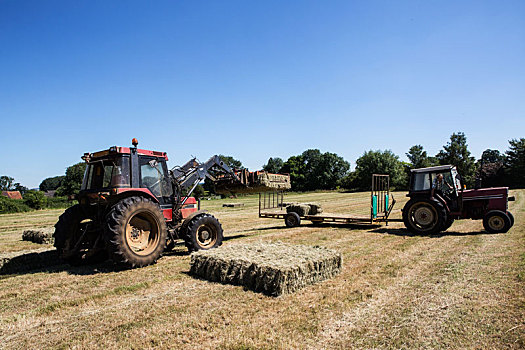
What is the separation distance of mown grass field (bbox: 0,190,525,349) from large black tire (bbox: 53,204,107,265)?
1.11 ft

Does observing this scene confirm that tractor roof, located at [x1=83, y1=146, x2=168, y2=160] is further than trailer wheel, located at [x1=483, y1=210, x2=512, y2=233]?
No

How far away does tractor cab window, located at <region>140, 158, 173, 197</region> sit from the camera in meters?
7.59

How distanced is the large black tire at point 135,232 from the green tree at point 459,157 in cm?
4934

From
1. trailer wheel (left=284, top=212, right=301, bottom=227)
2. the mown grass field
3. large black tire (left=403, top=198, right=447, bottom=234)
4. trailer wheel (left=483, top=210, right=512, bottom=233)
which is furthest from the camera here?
trailer wheel (left=284, top=212, right=301, bottom=227)

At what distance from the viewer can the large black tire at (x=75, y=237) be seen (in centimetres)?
688

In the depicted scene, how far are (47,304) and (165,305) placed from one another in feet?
5.97

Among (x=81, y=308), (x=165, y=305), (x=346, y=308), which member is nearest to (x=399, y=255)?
(x=346, y=308)

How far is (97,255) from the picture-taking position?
752cm

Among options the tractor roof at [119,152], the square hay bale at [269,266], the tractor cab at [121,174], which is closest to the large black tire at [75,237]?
the tractor cab at [121,174]

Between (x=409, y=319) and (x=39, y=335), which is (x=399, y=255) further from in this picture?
(x=39, y=335)

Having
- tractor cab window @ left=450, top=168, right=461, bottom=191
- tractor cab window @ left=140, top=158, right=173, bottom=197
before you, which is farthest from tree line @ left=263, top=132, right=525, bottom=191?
tractor cab window @ left=140, top=158, right=173, bottom=197

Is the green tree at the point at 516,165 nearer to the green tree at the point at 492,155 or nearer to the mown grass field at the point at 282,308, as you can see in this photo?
the mown grass field at the point at 282,308

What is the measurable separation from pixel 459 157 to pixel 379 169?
1120 cm

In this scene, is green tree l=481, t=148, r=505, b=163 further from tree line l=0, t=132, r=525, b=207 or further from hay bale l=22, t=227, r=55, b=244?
hay bale l=22, t=227, r=55, b=244
